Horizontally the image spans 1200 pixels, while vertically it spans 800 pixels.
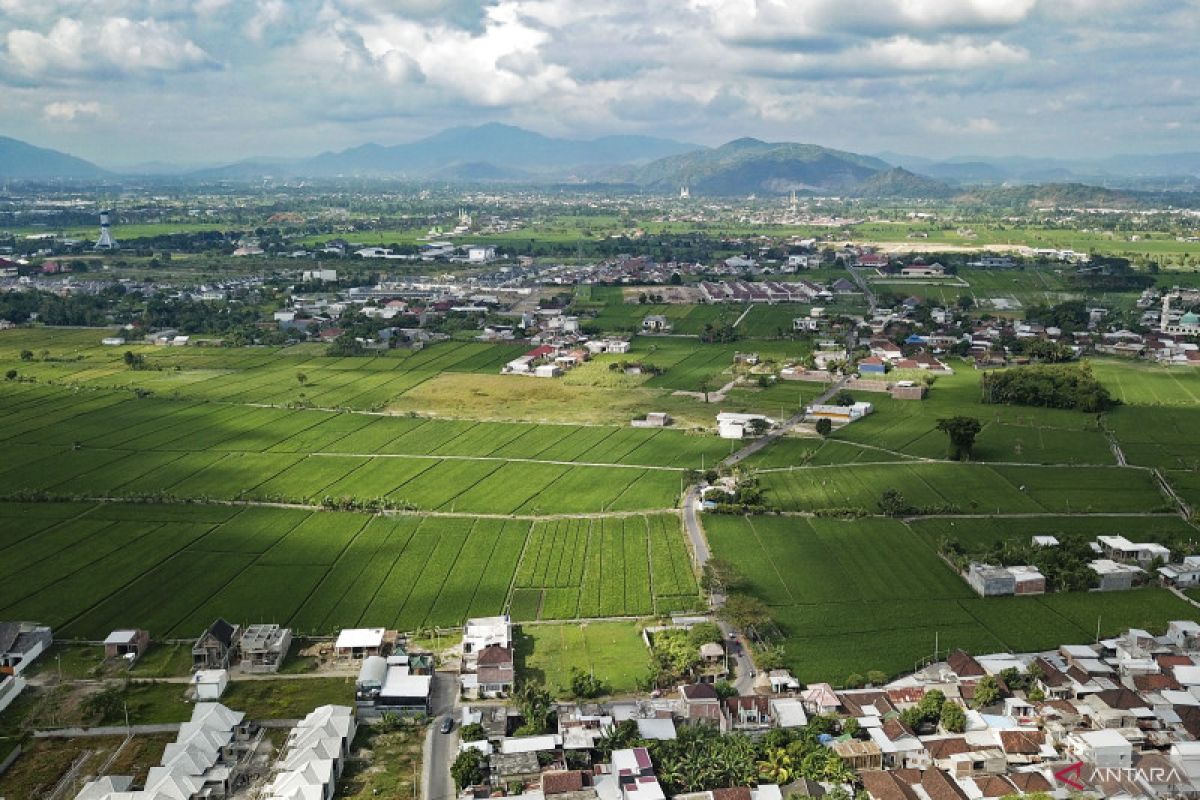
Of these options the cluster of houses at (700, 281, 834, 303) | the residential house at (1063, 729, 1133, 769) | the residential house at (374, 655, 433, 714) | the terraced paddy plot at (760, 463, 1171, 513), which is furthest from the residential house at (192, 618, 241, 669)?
the cluster of houses at (700, 281, 834, 303)

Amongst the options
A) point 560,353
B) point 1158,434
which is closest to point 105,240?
point 560,353

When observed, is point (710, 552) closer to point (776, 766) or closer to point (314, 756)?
point (776, 766)

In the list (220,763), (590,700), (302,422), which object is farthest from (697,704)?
(302,422)

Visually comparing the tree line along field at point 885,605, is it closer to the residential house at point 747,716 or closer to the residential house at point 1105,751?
the residential house at point 747,716

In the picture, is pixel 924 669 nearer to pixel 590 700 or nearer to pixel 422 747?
pixel 590 700

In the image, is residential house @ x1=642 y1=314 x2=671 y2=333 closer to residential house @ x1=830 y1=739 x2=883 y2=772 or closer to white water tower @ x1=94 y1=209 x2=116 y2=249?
residential house @ x1=830 y1=739 x2=883 y2=772

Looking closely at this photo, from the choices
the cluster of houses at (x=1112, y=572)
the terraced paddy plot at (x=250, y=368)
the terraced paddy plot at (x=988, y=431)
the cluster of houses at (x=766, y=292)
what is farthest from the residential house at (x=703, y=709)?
the cluster of houses at (x=766, y=292)
